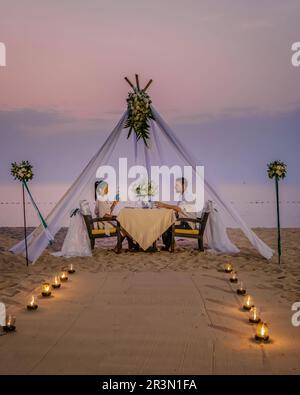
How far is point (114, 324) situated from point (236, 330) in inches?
45.3

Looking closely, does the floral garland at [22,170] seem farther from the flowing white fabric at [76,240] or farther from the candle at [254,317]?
the candle at [254,317]

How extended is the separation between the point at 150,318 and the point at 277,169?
163 inches

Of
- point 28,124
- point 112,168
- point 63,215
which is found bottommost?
point 63,215

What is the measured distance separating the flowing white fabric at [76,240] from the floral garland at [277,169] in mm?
3581

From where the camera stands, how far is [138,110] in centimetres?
909

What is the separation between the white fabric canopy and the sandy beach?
38cm

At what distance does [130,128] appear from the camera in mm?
9211

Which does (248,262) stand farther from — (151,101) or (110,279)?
(151,101)

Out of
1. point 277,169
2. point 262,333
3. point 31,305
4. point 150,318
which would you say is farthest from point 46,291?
point 277,169

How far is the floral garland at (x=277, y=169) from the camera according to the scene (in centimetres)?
784

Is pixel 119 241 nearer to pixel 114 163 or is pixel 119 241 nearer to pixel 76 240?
pixel 76 240

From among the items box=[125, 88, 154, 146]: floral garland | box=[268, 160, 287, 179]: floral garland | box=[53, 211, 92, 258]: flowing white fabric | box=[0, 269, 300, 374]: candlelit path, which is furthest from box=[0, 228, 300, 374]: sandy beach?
box=[125, 88, 154, 146]: floral garland
